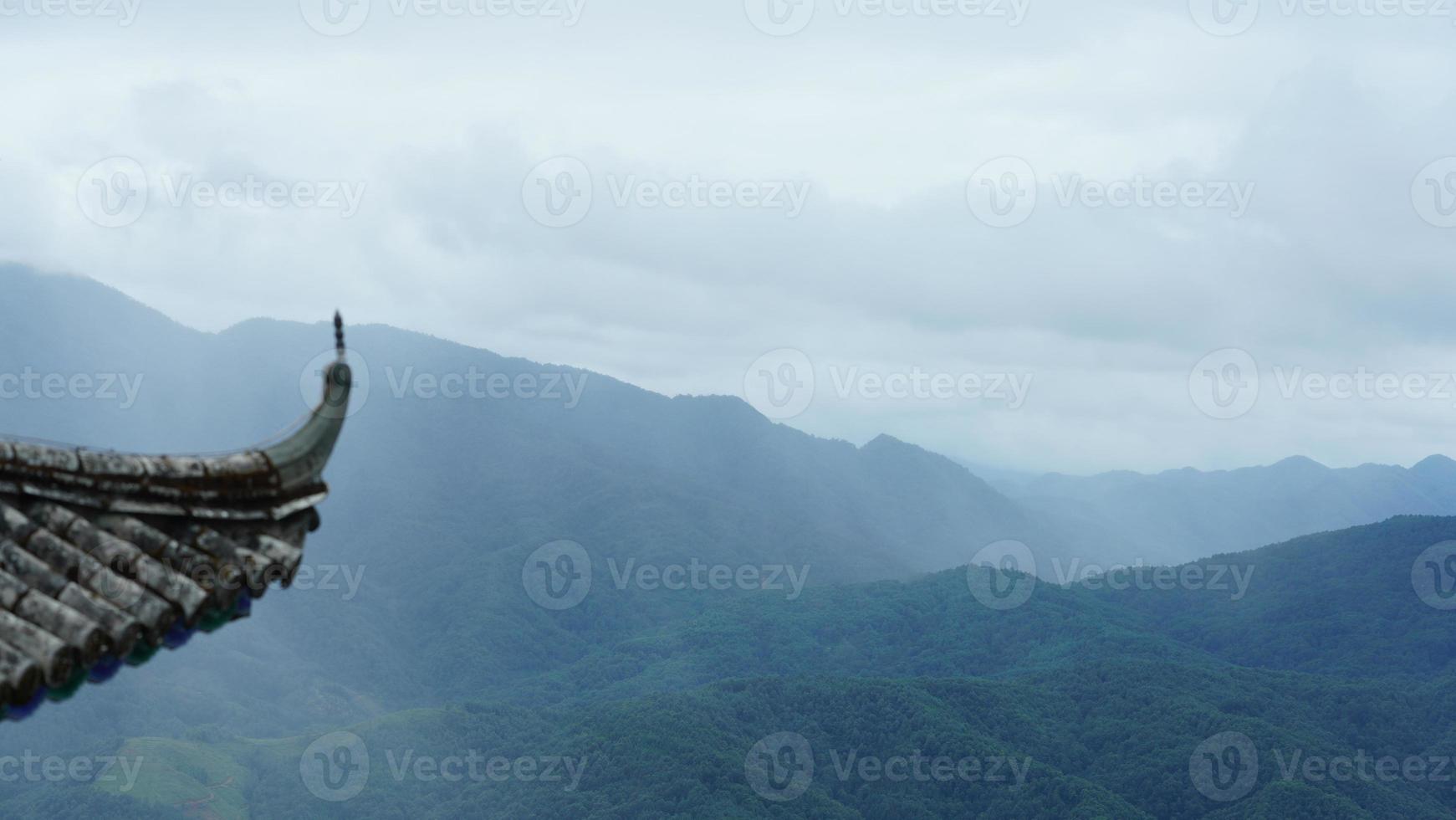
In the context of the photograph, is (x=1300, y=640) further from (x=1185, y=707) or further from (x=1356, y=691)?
(x=1185, y=707)

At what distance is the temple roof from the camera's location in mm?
7371

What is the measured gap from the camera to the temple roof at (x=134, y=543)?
7371 millimetres

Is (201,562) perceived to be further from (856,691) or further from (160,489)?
(856,691)


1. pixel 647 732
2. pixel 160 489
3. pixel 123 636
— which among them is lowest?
pixel 647 732

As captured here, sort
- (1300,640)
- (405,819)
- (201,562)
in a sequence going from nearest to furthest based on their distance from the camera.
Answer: (201,562) → (405,819) → (1300,640)

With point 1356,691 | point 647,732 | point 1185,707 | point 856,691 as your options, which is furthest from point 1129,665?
point 647,732

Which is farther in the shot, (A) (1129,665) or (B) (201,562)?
(A) (1129,665)

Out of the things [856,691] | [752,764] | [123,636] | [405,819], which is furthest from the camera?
[856,691]

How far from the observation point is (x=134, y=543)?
319 inches

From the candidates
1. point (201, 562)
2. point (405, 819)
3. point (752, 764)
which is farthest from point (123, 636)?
point (405, 819)

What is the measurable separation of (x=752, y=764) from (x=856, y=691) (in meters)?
26.9

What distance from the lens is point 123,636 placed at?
7504 mm

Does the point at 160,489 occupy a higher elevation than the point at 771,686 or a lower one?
higher

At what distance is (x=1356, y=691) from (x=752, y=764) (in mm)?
81705
